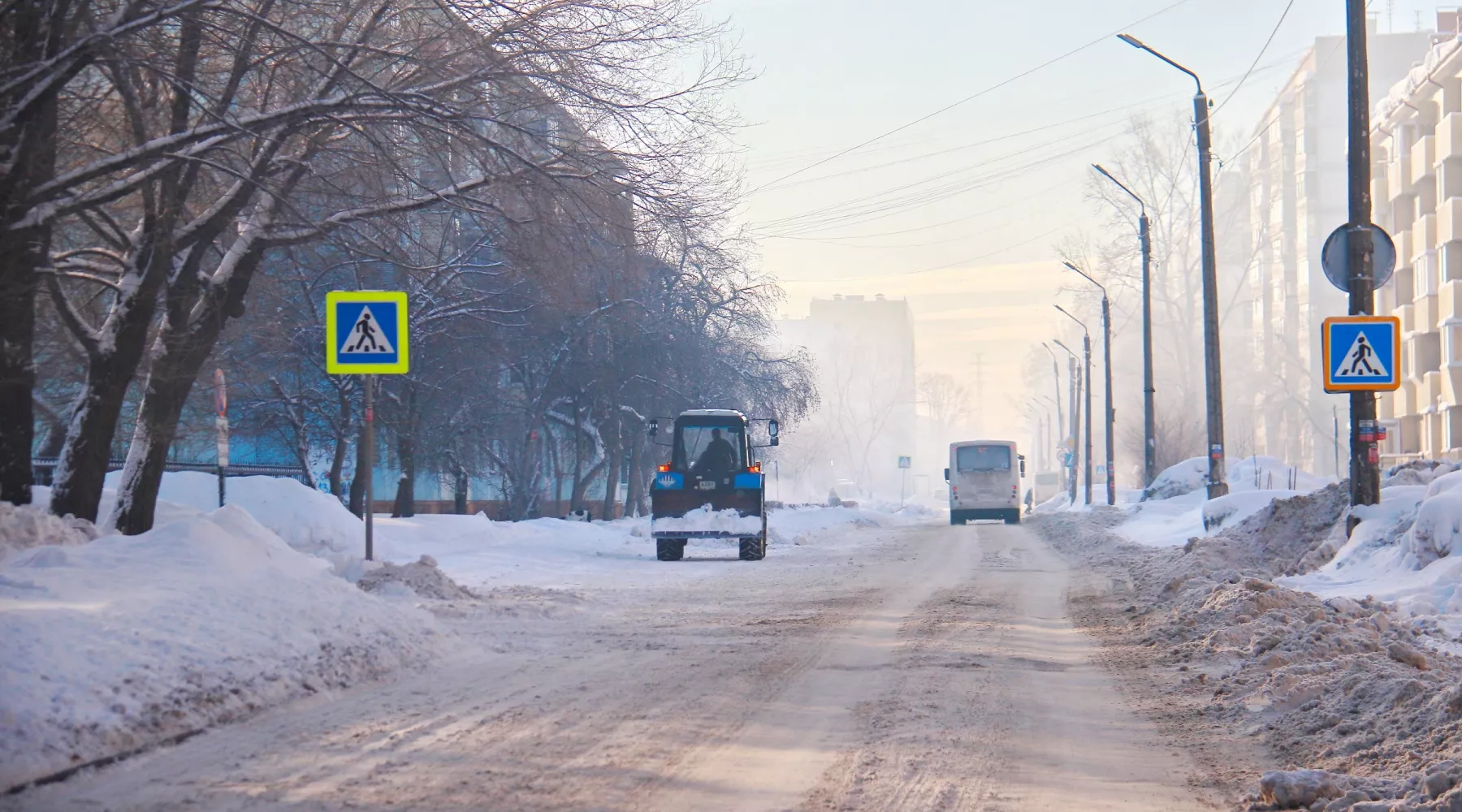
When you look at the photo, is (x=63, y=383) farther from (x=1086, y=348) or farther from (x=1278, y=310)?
(x=1278, y=310)

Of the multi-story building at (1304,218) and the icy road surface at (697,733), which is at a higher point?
the multi-story building at (1304,218)

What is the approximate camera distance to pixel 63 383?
19.4 metres

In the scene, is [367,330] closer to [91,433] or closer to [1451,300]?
[91,433]

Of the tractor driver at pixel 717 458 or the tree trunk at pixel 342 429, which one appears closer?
the tractor driver at pixel 717 458

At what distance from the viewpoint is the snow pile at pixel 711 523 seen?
25.6 m

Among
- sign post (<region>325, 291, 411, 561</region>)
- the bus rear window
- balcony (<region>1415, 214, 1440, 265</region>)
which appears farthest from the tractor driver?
balcony (<region>1415, 214, 1440, 265</region>)

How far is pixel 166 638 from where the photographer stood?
8.15m

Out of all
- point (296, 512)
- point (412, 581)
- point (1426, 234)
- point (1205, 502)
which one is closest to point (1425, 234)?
point (1426, 234)

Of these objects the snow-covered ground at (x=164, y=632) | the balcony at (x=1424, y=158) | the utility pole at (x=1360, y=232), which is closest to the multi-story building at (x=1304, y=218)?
the balcony at (x=1424, y=158)

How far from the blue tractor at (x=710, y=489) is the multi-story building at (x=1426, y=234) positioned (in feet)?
122

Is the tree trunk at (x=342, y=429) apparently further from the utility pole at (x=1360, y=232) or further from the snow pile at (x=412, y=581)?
the utility pole at (x=1360, y=232)

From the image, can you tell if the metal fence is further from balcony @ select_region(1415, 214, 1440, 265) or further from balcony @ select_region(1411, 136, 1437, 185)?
balcony @ select_region(1411, 136, 1437, 185)

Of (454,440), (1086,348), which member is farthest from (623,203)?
(1086,348)

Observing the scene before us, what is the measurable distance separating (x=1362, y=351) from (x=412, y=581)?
1077 cm
